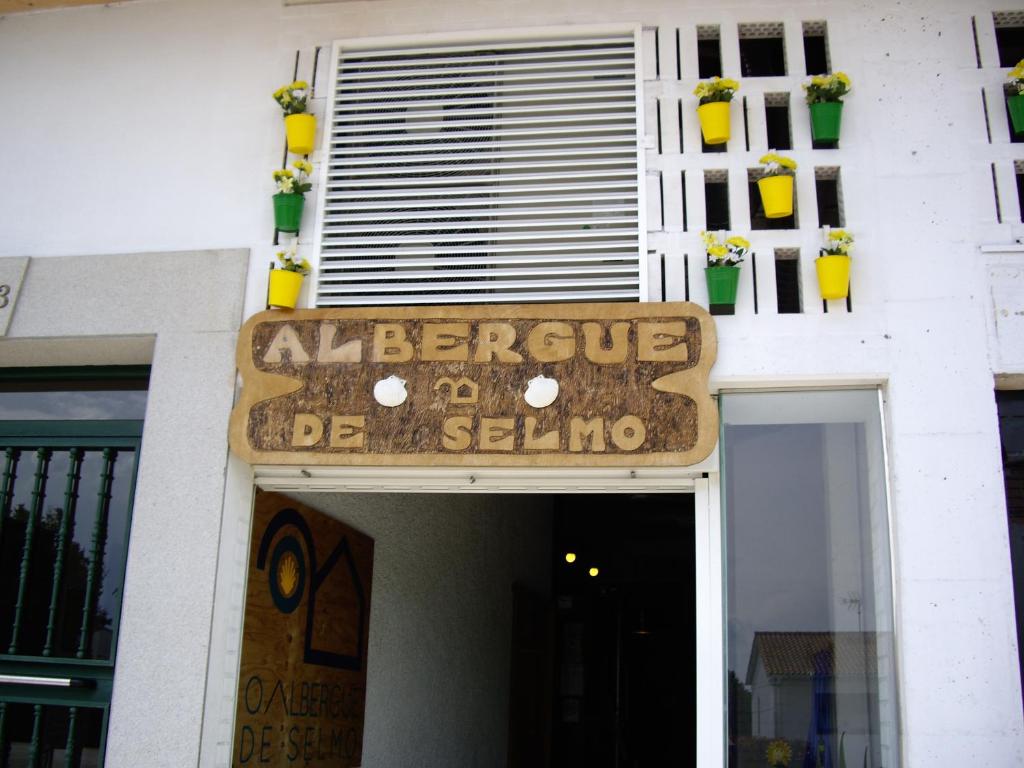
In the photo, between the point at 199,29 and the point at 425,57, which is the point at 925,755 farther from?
the point at 199,29

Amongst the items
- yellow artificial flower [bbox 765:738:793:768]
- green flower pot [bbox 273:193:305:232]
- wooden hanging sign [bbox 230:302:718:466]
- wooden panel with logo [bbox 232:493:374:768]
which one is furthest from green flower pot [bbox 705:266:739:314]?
wooden panel with logo [bbox 232:493:374:768]

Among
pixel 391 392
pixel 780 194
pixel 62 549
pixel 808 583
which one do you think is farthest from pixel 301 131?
pixel 808 583

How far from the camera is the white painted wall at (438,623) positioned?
5.73 meters

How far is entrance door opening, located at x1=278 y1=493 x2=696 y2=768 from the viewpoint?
5.98 m

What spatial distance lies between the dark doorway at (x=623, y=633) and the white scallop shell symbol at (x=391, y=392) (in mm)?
5879

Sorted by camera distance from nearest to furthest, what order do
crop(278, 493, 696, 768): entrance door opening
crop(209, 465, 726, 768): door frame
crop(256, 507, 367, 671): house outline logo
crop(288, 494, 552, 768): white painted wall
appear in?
crop(209, 465, 726, 768): door frame
crop(256, 507, 367, 671): house outline logo
crop(288, 494, 552, 768): white painted wall
crop(278, 493, 696, 768): entrance door opening

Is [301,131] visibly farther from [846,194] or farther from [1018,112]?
[1018,112]

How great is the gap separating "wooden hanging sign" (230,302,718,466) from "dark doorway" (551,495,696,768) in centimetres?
583

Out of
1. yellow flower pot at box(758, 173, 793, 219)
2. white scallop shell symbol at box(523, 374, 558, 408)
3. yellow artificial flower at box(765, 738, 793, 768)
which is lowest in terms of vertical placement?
yellow artificial flower at box(765, 738, 793, 768)

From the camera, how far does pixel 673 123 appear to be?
14.4ft

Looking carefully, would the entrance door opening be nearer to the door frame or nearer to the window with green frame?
the door frame

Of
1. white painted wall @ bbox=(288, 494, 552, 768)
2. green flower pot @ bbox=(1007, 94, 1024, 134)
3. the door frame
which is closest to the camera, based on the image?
the door frame

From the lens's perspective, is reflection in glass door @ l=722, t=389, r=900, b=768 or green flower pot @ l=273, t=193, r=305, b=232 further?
green flower pot @ l=273, t=193, r=305, b=232

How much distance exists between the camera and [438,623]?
21.8 feet
